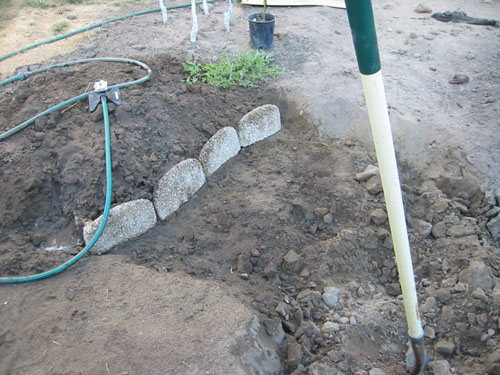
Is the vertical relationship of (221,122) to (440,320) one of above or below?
above

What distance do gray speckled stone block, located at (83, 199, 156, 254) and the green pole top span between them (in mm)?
1876

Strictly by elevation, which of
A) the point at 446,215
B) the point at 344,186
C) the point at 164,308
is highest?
the point at 164,308

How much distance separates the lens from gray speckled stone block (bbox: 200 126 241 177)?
11.9 ft

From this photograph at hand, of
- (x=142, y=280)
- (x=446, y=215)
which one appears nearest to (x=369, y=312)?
(x=446, y=215)

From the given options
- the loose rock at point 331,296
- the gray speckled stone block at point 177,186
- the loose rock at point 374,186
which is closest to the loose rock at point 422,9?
the loose rock at point 374,186

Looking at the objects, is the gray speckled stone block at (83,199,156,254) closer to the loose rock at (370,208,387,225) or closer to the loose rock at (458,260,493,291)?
the loose rock at (370,208,387,225)

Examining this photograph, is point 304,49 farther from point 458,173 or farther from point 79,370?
point 79,370

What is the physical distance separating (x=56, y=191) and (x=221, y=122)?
4.58ft

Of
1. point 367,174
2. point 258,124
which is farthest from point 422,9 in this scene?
point 367,174

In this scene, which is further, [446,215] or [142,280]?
[446,215]

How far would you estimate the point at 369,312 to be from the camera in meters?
2.65

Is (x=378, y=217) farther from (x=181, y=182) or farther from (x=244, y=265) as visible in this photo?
(x=181, y=182)

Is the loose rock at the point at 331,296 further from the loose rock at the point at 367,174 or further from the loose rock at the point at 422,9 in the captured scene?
the loose rock at the point at 422,9

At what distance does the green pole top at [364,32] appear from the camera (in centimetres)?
165
